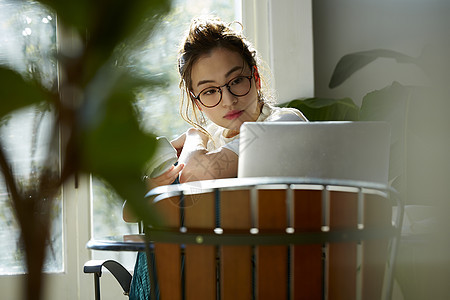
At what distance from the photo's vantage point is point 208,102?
2.13 metres

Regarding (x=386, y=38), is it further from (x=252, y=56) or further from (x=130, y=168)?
(x=130, y=168)

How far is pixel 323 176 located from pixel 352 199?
3.9 inches

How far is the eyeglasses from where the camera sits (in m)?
2.12

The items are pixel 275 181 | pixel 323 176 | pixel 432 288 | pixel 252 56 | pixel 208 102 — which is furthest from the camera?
pixel 432 288

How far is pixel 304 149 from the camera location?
1323 mm

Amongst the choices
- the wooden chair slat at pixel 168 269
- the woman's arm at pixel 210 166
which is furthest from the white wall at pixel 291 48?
the wooden chair slat at pixel 168 269

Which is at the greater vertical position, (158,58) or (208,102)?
(208,102)

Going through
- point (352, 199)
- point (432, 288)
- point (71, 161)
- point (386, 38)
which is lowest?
point (432, 288)

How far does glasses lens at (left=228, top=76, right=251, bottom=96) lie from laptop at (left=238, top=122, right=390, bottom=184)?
78cm

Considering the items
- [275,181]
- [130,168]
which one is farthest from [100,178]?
[275,181]

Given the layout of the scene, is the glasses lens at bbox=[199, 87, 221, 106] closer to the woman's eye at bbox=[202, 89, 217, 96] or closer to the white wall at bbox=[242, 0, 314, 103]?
the woman's eye at bbox=[202, 89, 217, 96]

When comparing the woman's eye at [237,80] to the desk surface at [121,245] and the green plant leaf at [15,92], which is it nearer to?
the desk surface at [121,245]

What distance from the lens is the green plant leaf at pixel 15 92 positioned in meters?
0.16

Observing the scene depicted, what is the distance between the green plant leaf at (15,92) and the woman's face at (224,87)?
6.37ft
